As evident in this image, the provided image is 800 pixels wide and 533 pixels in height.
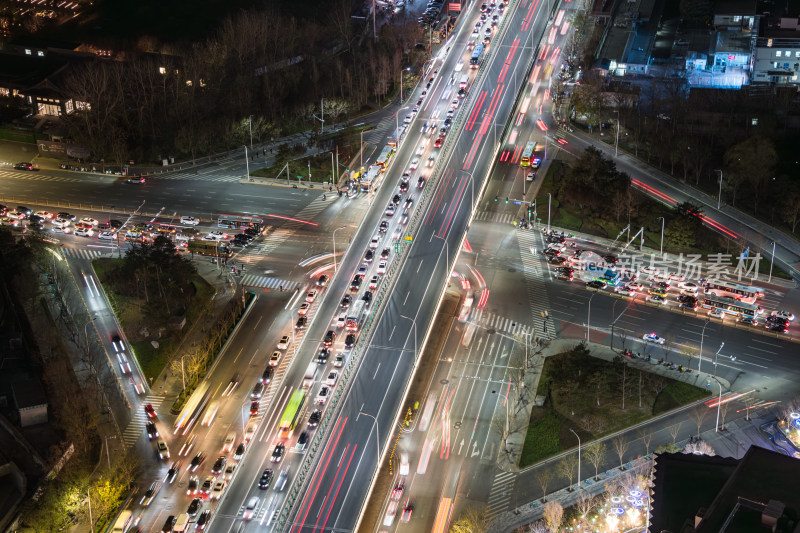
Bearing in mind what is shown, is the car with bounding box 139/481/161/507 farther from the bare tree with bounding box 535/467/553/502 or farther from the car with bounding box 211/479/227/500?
the bare tree with bounding box 535/467/553/502

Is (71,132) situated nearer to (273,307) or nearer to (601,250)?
(273,307)

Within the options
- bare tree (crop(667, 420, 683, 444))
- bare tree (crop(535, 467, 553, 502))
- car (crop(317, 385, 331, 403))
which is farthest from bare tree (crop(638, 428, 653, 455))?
car (crop(317, 385, 331, 403))

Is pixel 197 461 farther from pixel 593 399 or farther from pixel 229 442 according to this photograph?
pixel 593 399

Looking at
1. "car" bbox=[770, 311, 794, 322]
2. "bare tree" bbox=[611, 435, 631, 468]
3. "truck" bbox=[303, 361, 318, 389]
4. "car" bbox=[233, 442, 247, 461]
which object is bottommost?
"car" bbox=[233, 442, 247, 461]

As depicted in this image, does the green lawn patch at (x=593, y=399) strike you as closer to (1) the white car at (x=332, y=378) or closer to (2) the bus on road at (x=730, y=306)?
(2) the bus on road at (x=730, y=306)

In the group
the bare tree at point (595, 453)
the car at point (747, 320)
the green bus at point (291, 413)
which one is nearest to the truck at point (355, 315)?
the green bus at point (291, 413)

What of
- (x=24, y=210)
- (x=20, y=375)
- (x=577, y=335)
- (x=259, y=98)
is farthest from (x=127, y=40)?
(x=577, y=335)
